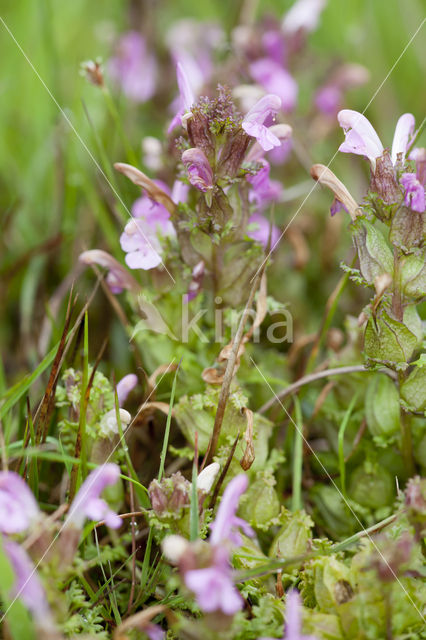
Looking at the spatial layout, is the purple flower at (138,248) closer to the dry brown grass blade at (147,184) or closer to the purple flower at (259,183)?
the dry brown grass blade at (147,184)

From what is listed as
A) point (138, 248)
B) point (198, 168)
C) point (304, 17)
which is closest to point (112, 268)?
point (138, 248)

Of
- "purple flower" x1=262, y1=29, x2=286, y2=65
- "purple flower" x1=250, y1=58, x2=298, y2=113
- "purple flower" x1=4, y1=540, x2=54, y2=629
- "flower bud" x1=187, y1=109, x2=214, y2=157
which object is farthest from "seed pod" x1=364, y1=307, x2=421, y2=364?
"purple flower" x1=262, y1=29, x2=286, y2=65

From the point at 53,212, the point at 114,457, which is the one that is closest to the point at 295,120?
the point at 53,212

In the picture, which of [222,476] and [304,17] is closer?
[222,476]

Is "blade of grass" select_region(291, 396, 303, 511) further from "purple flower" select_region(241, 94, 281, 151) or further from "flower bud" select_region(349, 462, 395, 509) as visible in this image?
"purple flower" select_region(241, 94, 281, 151)

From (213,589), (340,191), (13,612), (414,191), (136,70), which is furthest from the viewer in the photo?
(136,70)

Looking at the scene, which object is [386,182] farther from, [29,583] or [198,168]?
[29,583]

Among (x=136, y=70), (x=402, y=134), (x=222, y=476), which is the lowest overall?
(x=222, y=476)

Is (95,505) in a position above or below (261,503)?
above
